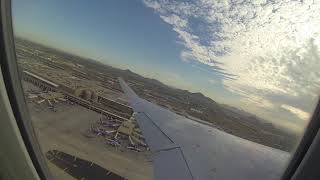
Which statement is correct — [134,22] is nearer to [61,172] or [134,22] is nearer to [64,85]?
[64,85]

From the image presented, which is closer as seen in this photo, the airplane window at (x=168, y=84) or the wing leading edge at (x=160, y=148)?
the airplane window at (x=168, y=84)

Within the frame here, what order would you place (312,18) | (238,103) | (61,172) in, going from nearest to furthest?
1. (312,18)
2. (238,103)
3. (61,172)

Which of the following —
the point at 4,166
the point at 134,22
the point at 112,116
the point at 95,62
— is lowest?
the point at 4,166

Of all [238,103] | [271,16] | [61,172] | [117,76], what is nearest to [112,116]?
[117,76]

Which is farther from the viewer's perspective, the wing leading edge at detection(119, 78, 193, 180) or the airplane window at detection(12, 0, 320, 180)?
the wing leading edge at detection(119, 78, 193, 180)

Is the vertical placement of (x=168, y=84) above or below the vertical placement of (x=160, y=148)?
above

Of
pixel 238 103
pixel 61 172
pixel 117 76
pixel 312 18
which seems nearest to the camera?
pixel 312 18
